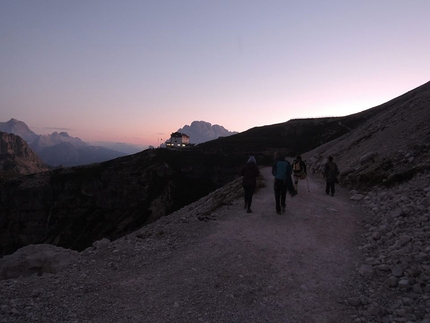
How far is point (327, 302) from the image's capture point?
268 inches

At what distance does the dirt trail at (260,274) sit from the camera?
21.6ft

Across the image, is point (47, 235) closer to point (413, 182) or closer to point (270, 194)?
point (270, 194)

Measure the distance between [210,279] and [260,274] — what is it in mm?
1516

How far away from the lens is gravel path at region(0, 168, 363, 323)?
6570 mm

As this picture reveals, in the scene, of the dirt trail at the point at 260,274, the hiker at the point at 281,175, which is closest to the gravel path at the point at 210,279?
the dirt trail at the point at 260,274

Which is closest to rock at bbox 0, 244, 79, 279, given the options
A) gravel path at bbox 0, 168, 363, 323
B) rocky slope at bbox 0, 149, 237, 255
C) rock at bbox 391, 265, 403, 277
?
gravel path at bbox 0, 168, 363, 323

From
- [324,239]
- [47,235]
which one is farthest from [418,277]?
[47,235]

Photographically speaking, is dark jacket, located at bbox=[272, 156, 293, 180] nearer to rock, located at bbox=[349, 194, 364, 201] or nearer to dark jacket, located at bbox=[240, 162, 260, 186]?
dark jacket, located at bbox=[240, 162, 260, 186]

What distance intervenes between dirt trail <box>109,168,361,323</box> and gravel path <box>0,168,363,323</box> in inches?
1.1

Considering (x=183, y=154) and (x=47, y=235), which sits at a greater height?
(x=183, y=154)

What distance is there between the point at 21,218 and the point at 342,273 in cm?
10228

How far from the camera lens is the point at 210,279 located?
8.08 metres

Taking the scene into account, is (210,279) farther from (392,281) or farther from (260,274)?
(392,281)

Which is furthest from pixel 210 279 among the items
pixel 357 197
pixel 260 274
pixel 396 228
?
pixel 357 197
